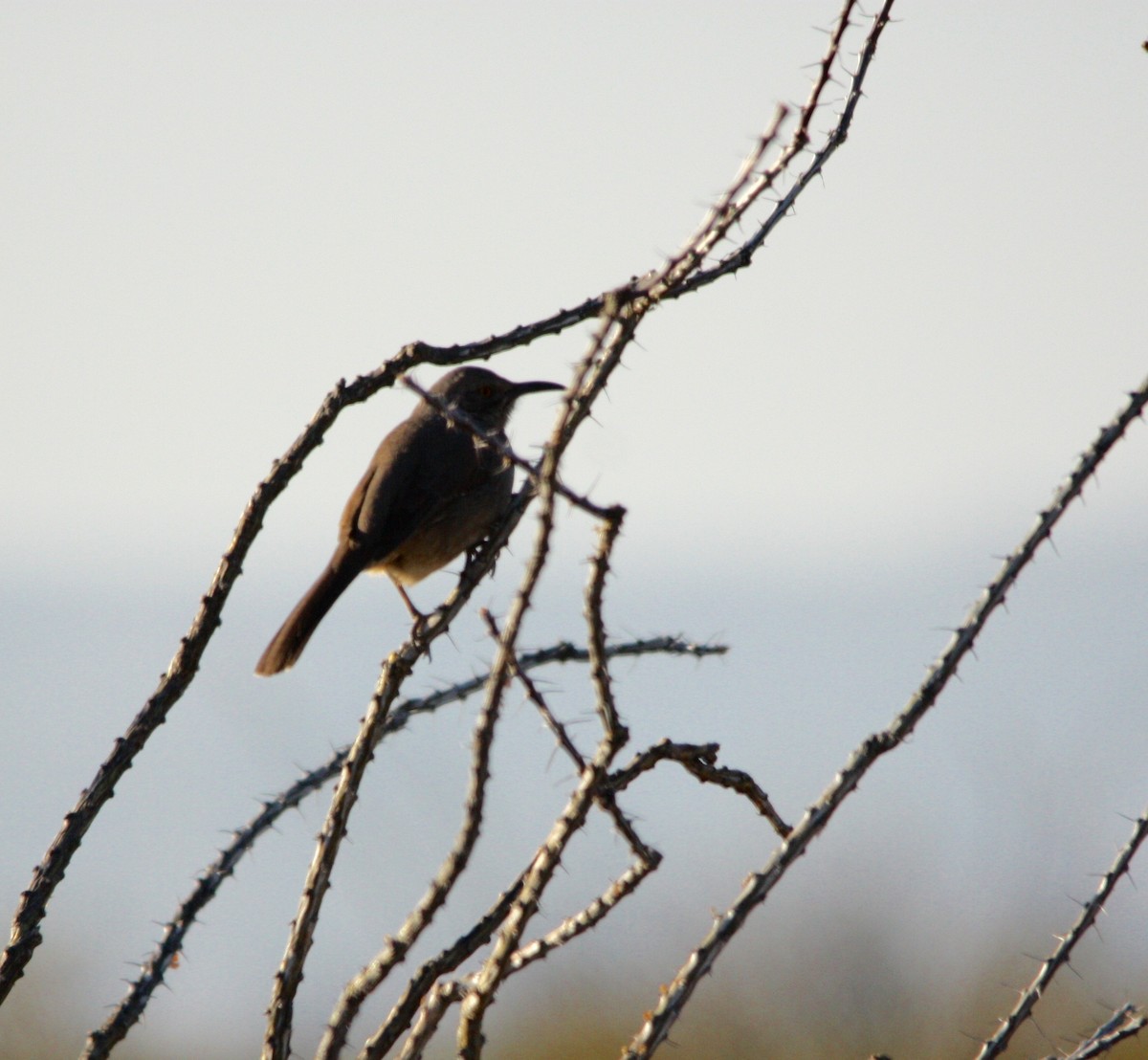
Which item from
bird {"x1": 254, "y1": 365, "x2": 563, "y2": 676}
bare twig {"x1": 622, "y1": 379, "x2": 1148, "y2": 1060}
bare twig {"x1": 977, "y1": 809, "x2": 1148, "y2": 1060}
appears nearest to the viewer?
bare twig {"x1": 622, "y1": 379, "x2": 1148, "y2": 1060}

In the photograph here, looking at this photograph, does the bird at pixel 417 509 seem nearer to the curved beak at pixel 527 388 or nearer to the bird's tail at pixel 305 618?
the bird's tail at pixel 305 618

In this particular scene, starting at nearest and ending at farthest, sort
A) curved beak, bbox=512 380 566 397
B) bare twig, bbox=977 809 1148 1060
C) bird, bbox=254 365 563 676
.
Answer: bare twig, bbox=977 809 1148 1060 → bird, bbox=254 365 563 676 → curved beak, bbox=512 380 566 397

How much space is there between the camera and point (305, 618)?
6.55 meters

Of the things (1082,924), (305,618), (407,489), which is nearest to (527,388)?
(407,489)

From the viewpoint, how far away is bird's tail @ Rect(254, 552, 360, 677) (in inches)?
252

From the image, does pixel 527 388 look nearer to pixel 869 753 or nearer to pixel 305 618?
pixel 305 618

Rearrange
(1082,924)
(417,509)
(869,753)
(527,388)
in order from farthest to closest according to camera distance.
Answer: (527,388), (417,509), (1082,924), (869,753)

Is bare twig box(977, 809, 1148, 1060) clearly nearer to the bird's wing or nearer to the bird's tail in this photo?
the bird's tail

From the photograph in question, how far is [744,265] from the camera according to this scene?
11.9ft

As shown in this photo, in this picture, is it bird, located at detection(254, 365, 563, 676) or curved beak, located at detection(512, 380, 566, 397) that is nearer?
bird, located at detection(254, 365, 563, 676)

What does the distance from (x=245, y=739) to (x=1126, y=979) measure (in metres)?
10.1

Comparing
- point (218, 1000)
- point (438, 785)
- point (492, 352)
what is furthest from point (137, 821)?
point (492, 352)

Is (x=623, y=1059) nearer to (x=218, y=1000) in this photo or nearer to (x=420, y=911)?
(x=420, y=911)

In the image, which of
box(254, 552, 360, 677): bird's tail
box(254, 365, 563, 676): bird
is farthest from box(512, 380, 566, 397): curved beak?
box(254, 552, 360, 677): bird's tail
